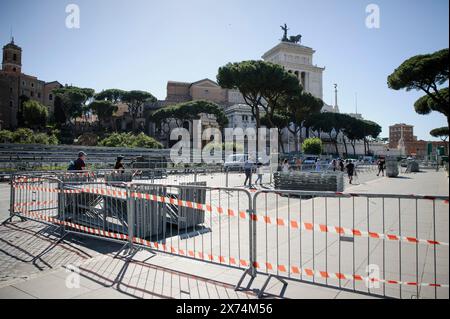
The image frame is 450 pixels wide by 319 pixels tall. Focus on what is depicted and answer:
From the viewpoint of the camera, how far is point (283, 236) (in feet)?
20.4

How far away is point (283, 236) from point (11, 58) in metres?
91.9

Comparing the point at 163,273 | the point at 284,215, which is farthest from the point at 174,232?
the point at 284,215

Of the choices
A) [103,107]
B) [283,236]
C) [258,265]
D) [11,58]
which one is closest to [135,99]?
[103,107]

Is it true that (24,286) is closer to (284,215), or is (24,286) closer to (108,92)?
(284,215)

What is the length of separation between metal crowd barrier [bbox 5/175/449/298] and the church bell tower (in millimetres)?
84744

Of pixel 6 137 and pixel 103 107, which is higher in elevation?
pixel 103 107

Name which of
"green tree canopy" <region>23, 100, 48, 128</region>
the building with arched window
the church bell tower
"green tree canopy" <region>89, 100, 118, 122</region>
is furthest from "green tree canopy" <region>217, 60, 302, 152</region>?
the church bell tower

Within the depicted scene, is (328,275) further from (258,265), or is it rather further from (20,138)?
(20,138)

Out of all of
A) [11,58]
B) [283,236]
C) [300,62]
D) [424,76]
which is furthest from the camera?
[300,62]

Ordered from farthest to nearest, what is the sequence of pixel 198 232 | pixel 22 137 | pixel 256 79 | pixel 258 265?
pixel 22 137 → pixel 256 79 → pixel 198 232 → pixel 258 265

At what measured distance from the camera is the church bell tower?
74744 millimetres

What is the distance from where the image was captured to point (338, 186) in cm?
1323

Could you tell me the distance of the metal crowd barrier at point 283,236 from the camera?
388 centimetres
